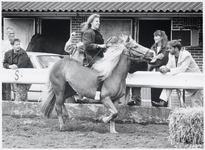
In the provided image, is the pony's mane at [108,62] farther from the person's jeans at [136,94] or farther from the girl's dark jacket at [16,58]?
the girl's dark jacket at [16,58]

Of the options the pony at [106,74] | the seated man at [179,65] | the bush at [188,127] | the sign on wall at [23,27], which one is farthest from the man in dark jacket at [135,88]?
the sign on wall at [23,27]

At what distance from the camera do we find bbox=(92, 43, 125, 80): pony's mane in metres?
8.62

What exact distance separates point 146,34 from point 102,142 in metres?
8.22

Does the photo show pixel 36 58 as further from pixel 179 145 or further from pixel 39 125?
pixel 179 145

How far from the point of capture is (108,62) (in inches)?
342

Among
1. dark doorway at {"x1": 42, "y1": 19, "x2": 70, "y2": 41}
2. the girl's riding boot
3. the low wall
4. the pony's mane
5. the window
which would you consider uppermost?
dark doorway at {"x1": 42, "y1": 19, "x2": 70, "y2": 41}

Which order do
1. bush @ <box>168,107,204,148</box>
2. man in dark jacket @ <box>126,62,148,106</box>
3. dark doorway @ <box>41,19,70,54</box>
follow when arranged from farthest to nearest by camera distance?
1. dark doorway @ <box>41,19,70,54</box>
2. man in dark jacket @ <box>126,62,148,106</box>
3. bush @ <box>168,107,204,148</box>

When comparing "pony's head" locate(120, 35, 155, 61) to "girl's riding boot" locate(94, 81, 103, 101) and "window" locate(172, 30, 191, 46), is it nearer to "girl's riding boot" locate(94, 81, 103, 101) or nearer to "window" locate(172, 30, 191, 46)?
"girl's riding boot" locate(94, 81, 103, 101)

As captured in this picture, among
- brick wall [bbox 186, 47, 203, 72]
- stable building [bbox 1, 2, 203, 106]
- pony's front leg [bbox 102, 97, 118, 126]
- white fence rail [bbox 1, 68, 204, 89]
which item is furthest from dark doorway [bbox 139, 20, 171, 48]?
pony's front leg [bbox 102, 97, 118, 126]

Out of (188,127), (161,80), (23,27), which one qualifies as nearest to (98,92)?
(161,80)

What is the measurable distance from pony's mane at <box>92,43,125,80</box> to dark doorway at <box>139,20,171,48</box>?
657 centimetres

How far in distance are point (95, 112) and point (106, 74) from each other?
1506 mm

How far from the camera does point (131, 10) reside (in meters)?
14.3

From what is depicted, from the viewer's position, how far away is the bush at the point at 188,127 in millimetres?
7059
